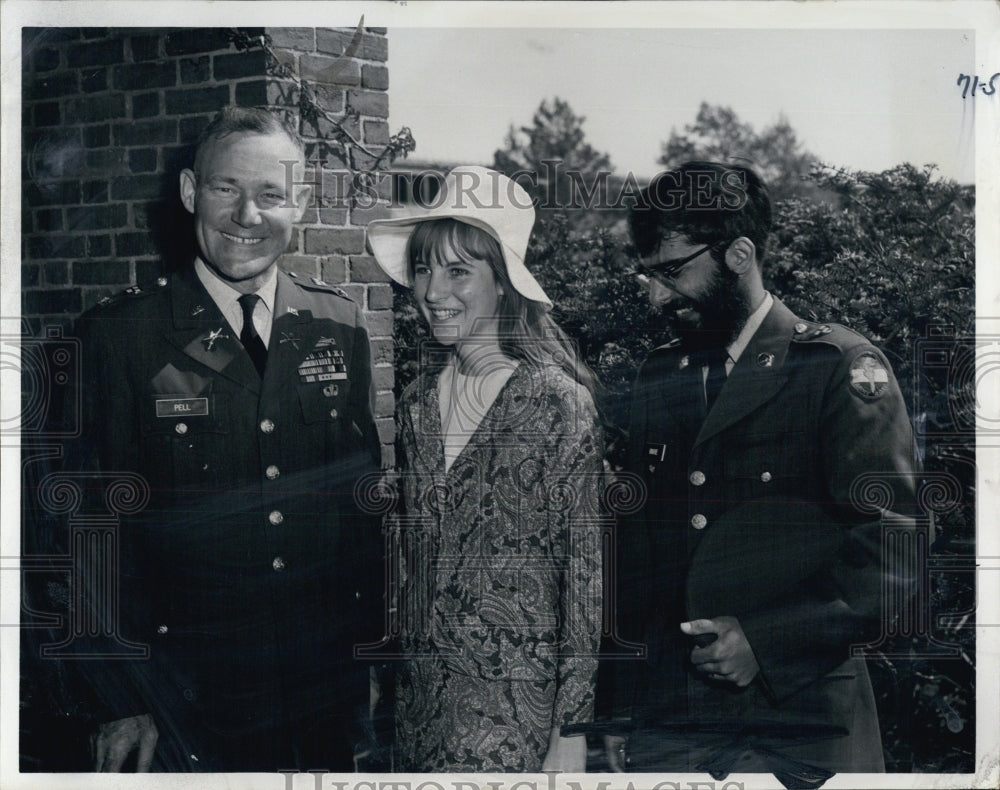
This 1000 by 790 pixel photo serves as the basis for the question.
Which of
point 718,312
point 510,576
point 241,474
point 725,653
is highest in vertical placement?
point 718,312

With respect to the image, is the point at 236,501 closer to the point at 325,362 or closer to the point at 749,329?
the point at 325,362

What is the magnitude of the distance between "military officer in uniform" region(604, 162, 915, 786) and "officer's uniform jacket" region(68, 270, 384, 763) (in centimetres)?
101

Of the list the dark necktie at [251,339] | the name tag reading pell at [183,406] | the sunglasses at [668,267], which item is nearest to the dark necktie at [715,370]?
the sunglasses at [668,267]

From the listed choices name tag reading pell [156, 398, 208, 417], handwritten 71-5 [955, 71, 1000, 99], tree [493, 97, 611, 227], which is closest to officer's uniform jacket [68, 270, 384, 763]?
name tag reading pell [156, 398, 208, 417]

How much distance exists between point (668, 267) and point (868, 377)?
0.81m

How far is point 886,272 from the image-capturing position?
3.74 metres

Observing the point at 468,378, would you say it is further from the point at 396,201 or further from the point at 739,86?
the point at 739,86

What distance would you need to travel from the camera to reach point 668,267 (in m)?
3.66

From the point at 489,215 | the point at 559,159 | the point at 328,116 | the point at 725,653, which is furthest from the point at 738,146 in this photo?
the point at 725,653

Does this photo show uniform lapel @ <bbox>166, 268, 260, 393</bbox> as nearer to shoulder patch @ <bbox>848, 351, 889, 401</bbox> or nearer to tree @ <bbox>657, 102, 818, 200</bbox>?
tree @ <bbox>657, 102, 818, 200</bbox>

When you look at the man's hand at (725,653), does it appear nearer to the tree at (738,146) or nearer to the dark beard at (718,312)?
the dark beard at (718,312)

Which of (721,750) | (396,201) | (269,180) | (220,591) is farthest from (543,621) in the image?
(269,180)

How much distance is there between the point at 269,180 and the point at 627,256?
129 cm

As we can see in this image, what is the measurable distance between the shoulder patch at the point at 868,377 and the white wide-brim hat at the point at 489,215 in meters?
1.11
